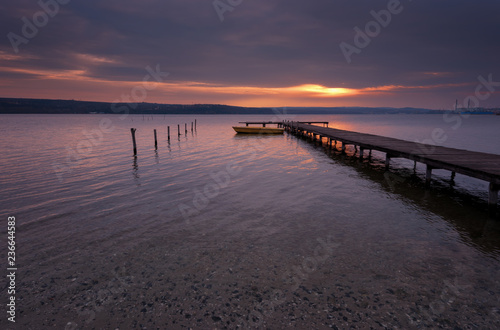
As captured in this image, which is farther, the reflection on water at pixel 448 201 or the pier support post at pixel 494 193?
the pier support post at pixel 494 193

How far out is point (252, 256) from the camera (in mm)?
6645

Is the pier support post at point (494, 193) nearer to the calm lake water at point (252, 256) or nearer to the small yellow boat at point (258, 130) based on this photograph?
the calm lake water at point (252, 256)

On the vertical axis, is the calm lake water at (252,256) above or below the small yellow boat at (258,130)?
below

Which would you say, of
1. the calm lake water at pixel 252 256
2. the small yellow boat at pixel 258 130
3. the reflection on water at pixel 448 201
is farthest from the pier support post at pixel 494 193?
the small yellow boat at pixel 258 130

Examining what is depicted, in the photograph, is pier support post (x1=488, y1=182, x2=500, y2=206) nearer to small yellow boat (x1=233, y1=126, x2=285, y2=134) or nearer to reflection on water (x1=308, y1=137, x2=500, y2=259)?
reflection on water (x1=308, y1=137, x2=500, y2=259)

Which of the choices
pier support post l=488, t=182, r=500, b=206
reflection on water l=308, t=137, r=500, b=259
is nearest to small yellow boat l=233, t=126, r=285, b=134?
reflection on water l=308, t=137, r=500, b=259

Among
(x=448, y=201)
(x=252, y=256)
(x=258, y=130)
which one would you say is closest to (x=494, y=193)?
(x=448, y=201)

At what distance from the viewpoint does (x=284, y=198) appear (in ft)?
37.3

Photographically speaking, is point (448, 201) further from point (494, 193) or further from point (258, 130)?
point (258, 130)

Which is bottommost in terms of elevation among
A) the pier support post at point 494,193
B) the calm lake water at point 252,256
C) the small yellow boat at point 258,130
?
the calm lake water at point 252,256

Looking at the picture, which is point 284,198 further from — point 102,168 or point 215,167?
point 102,168

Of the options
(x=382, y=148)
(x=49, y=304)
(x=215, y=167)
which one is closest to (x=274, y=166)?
(x=215, y=167)

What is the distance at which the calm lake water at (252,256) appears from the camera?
4.72 m

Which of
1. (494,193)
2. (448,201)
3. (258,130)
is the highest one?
(258,130)
